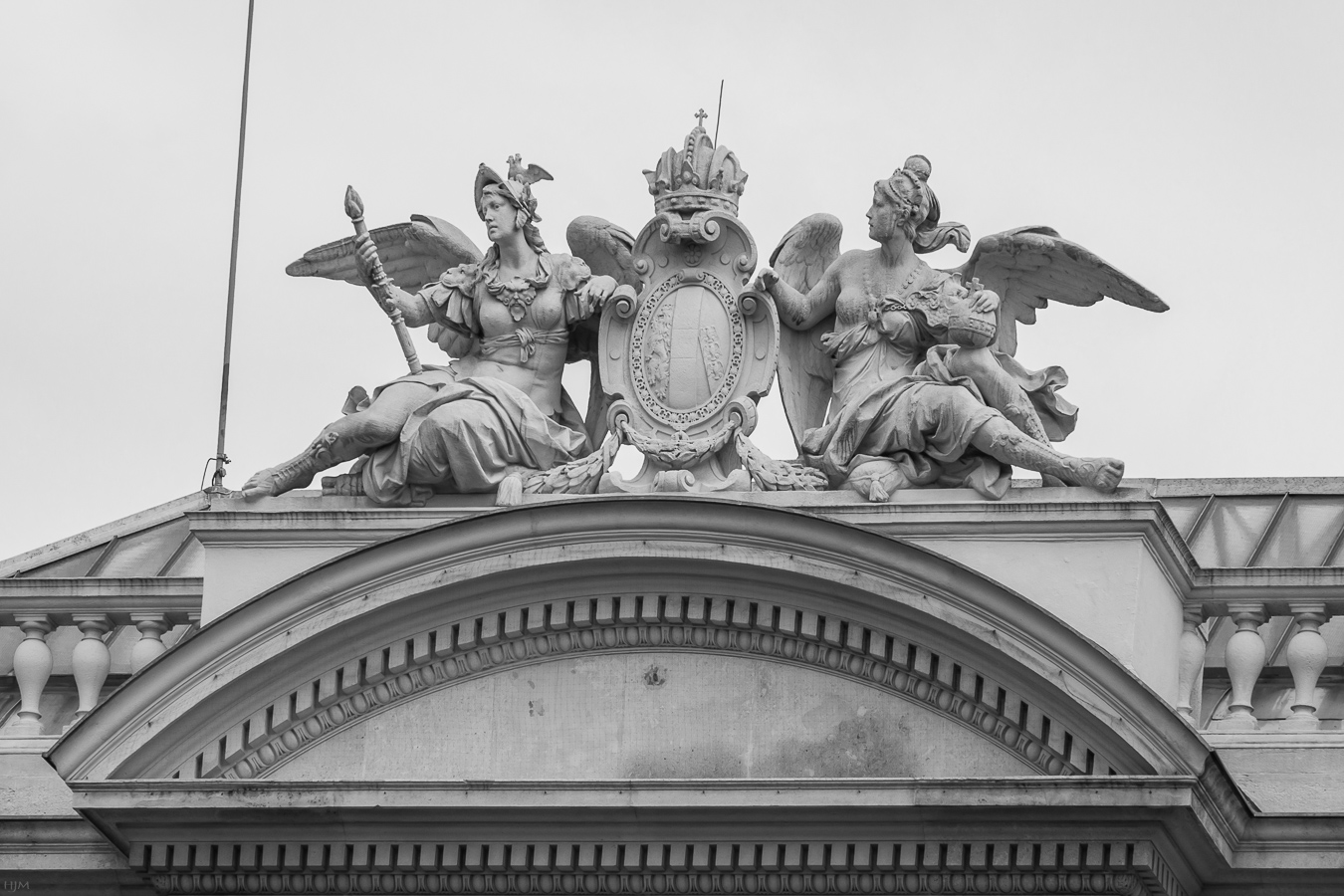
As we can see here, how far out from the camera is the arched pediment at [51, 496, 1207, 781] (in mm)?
20891

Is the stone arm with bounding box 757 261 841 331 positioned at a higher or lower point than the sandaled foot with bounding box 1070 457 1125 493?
higher

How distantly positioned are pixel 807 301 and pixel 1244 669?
3558 millimetres

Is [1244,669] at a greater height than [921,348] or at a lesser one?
lesser

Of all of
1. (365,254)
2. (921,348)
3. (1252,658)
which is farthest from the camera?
(365,254)

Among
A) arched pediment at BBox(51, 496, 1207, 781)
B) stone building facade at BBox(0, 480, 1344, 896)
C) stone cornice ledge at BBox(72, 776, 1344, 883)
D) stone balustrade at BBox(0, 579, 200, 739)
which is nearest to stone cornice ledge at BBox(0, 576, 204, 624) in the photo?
stone balustrade at BBox(0, 579, 200, 739)

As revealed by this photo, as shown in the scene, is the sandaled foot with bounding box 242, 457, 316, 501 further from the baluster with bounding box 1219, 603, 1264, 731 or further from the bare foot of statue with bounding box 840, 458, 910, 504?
the baluster with bounding box 1219, 603, 1264, 731

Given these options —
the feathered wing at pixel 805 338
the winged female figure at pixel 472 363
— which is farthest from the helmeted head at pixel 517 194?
the feathered wing at pixel 805 338

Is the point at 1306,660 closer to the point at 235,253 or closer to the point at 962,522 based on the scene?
the point at 962,522

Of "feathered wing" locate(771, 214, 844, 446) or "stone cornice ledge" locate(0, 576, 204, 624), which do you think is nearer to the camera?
"feathered wing" locate(771, 214, 844, 446)

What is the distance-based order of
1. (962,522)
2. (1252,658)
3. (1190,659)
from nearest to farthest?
(962,522) → (1252,658) → (1190,659)

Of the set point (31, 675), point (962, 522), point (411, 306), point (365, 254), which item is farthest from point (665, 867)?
point (31, 675)

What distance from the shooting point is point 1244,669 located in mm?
21547

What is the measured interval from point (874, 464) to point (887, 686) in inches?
56.5

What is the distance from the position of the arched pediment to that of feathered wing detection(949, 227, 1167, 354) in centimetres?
250
